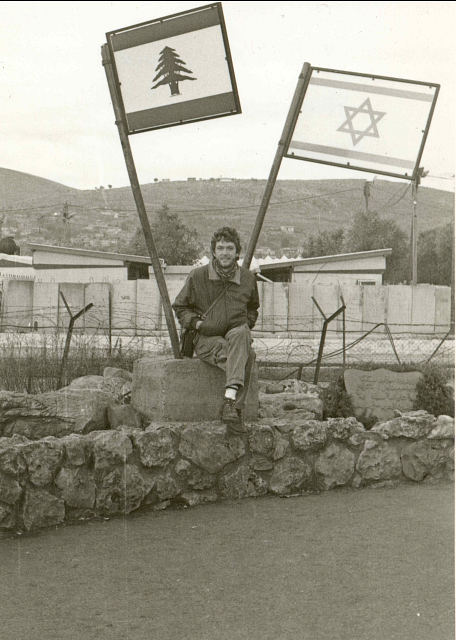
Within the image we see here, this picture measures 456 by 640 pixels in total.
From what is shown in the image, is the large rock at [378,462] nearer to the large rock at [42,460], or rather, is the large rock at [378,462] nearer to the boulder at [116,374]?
the large rock at [42,460]

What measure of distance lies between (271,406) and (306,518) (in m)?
2.11

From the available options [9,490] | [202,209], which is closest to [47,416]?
[9,490]

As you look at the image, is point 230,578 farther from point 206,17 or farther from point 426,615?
point 206,17

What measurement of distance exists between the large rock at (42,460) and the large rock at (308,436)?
6.03 ft

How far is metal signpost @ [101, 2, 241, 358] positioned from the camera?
603 centimetres

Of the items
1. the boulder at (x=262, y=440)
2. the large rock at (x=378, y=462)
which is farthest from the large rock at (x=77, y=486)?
the large rock at (x=378, y=462)

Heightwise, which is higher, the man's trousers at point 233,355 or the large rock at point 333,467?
the man's trousers at point 233,355

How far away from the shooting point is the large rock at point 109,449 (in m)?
5.51

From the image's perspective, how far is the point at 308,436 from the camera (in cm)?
629

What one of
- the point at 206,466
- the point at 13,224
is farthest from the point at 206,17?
the point at 13,224

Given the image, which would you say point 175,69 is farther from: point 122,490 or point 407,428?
point 407,428

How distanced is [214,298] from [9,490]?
2118 millimetres

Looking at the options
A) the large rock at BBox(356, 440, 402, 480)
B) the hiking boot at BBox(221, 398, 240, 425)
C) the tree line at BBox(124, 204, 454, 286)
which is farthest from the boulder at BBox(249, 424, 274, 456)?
the tree line at BBox(124, 204, 454, 286)

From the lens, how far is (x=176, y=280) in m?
39.3
